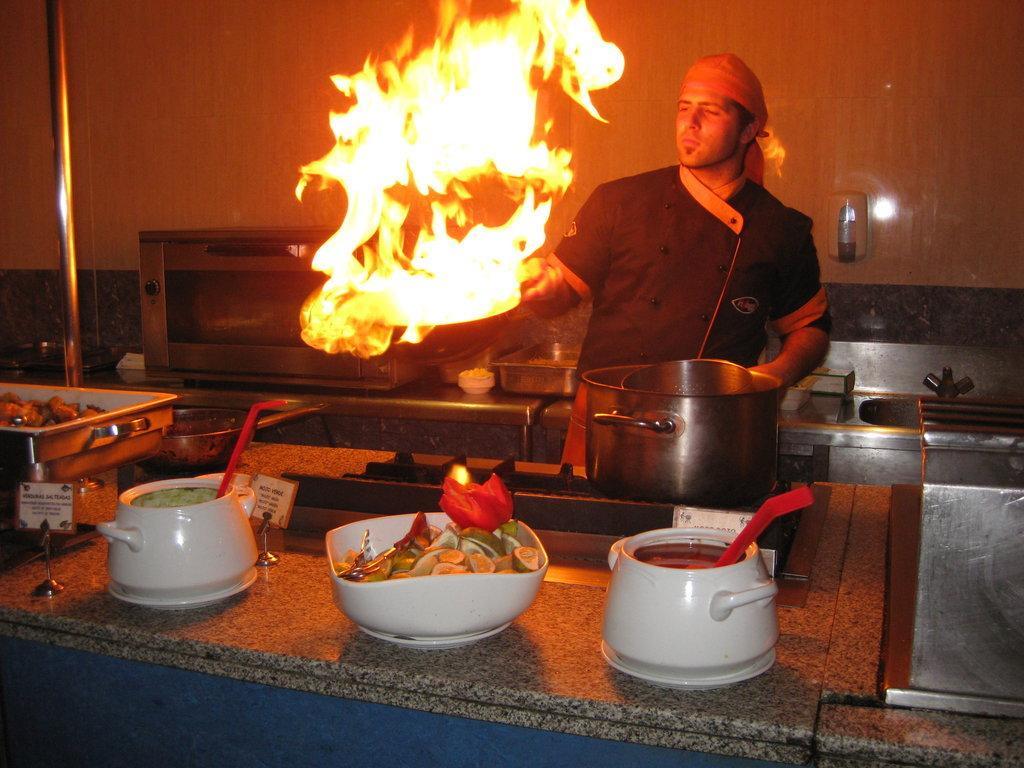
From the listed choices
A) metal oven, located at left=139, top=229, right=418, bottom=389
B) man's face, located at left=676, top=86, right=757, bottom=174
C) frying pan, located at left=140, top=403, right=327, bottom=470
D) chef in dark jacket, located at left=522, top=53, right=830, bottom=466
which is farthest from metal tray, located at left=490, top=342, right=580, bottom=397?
frying pan, located at left=140, top=403, right=327, bottom=470

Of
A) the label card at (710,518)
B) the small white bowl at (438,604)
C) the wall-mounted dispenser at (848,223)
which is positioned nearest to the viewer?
the small white bowl at (438,604)

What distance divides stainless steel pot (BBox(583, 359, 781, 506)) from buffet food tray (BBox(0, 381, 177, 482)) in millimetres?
897

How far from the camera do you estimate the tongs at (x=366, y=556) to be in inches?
55.0

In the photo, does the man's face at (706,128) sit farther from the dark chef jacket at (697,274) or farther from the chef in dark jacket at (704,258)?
the dark chef jacket at (697,274)

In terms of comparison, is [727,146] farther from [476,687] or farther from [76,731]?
[76,731]

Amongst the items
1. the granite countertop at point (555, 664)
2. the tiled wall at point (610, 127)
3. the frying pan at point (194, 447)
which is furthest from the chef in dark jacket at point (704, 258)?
the granite countertop at point (555, 664)

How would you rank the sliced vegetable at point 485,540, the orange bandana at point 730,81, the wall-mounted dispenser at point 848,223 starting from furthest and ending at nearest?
1. the wall-mounted dispenser at point 848,223
2. the orange bandana at point 730,81
3. the sliced vegetable at point 485,540

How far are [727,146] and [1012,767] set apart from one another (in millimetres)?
2089

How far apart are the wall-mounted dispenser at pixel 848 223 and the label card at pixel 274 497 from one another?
2.63 meters

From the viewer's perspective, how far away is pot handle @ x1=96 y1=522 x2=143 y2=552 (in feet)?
4.85

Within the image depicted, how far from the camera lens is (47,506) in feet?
5.46

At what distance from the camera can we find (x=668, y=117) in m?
3.92

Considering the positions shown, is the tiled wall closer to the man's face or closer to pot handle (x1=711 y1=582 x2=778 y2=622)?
the man's face

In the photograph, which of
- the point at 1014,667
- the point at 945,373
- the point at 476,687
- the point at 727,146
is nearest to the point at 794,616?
the point at 1014,667
